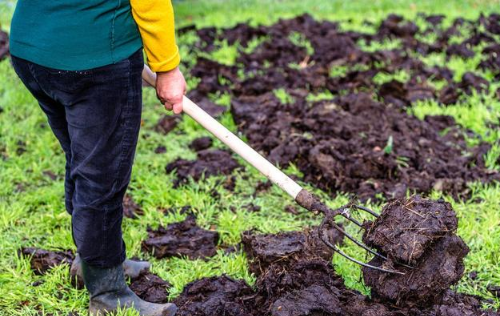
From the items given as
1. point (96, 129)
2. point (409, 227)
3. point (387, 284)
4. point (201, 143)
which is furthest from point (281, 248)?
point (201, 143)

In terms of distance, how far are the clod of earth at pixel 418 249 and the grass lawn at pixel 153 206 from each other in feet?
1.19

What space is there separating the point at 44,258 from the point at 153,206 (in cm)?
89

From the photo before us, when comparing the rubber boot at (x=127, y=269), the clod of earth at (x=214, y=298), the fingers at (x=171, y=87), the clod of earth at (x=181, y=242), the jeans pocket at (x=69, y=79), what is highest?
the jeans pocket at (x=69, y=79)

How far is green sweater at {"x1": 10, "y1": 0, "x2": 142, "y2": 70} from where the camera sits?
95.2 inches

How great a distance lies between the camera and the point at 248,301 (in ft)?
10.2

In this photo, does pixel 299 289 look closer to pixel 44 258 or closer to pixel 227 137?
pixel 227 137

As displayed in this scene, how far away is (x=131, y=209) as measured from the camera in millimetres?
4074

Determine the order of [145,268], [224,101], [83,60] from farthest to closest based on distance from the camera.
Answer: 1. [224,101]
2. [145,268]
3. [83,60]

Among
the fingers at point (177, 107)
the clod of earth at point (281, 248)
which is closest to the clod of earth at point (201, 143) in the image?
the clod of earth at point (281, 248)

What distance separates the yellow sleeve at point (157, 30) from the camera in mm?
2432

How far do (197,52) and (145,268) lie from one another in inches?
152

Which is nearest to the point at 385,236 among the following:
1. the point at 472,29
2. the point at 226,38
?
the point at 226,38

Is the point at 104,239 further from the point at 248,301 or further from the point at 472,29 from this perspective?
the point at 472,29

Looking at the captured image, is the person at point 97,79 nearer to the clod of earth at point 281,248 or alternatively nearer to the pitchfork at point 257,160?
the pitchfork at point 257,160
